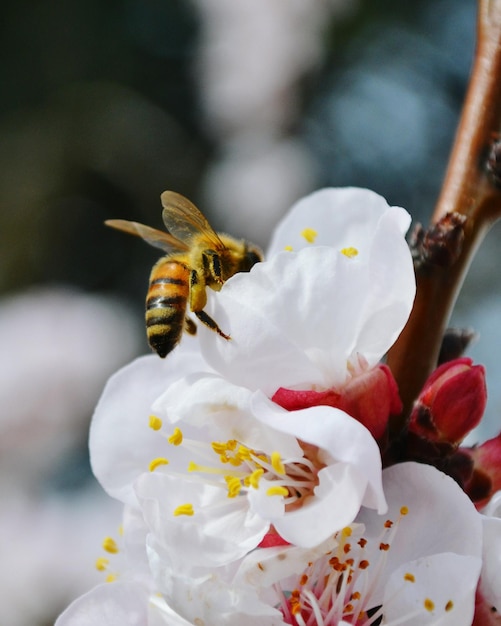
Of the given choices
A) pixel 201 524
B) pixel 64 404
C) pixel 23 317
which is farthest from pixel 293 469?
pixel 23 317

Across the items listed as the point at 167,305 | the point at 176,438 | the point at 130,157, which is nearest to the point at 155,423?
the point at 176,438

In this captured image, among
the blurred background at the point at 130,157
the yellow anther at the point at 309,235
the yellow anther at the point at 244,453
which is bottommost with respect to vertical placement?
the blurred background at the point at 130,157

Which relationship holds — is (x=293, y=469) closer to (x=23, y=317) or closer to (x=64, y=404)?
(x=64, y=404)

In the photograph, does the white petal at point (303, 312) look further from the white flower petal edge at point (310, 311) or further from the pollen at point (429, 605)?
the pollen at point (429, 605)

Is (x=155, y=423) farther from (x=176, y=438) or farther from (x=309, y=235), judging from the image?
(x=309, y=235)

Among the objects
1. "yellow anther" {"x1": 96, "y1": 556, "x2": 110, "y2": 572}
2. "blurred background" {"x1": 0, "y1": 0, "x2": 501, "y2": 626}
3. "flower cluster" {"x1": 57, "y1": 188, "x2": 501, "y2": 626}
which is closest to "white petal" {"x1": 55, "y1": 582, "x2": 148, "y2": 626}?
"flower cluster" {"x1": 57, "y1": 188, "x2": 501, "y2": 626}

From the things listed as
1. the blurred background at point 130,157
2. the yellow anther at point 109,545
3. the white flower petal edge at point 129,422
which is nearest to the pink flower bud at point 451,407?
the white flower petal edge at point 129,422

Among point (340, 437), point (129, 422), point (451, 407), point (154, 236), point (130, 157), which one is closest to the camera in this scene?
point (340, 437)
